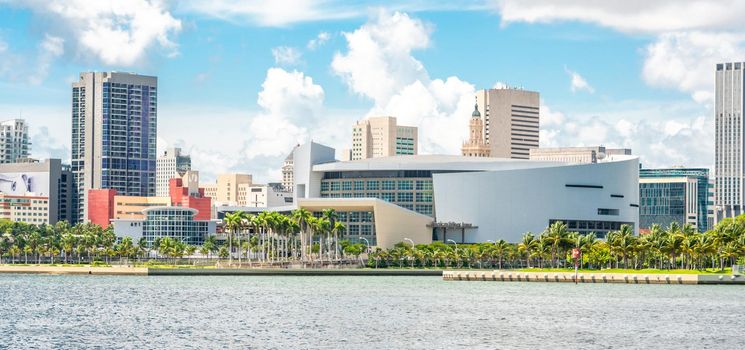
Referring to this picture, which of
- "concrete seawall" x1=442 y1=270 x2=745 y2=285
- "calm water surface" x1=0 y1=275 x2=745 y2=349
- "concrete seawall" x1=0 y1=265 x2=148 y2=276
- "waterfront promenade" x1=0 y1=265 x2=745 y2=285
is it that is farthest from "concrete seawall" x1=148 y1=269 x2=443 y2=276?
"calm water surface" x1=0 y1=275 x2=745 y2=349

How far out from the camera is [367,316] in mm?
107500

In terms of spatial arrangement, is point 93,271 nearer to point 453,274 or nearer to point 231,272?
point 231,272

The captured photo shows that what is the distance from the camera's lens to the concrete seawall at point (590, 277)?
15696 centimetres

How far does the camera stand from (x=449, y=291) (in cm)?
14675

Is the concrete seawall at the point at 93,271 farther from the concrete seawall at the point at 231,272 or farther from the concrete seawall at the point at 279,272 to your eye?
the concrete seawall at the point at 279,272

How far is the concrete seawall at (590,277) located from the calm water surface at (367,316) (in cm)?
589

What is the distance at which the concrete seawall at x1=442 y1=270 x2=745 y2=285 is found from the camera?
15696 cm

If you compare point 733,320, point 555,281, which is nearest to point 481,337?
point 733,320

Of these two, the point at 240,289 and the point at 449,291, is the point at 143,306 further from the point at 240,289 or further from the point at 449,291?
the point at 449,291

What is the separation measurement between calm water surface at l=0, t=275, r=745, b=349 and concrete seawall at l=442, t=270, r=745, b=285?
5888 millimetres

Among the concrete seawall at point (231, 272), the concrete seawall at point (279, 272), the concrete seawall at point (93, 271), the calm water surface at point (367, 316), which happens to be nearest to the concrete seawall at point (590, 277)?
the calm water surface at point (367, 316)

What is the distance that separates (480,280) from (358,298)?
5032 cm

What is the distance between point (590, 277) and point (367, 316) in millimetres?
65571

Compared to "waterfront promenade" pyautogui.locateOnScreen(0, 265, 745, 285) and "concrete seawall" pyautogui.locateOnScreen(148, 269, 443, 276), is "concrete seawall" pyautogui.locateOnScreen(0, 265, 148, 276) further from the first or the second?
"concrete seawall" pyautogui.locateOnScreen(148, 269, 443, 276)
